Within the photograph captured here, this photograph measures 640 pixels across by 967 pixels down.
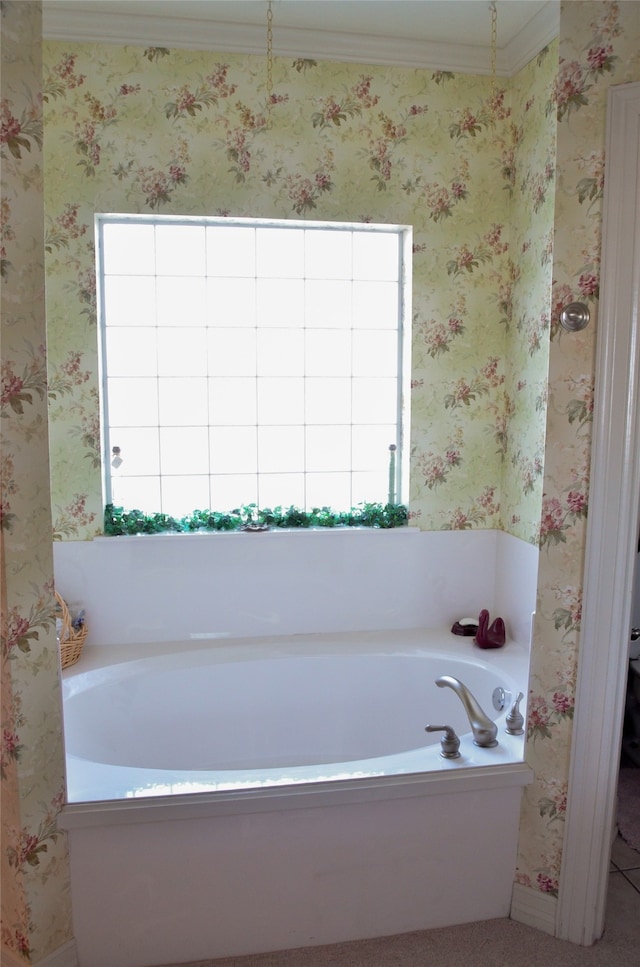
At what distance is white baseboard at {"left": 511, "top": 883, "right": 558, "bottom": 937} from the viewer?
198cm

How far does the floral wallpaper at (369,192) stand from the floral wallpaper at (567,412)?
2.94 ft

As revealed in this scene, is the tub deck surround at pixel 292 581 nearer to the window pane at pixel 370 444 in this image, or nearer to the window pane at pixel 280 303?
the window pane at pixel 370 444

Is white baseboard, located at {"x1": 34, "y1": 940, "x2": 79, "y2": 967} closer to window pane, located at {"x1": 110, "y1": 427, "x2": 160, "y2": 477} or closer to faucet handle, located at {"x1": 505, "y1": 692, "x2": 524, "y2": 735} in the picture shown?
faucet handle, located at {"x1": 505, "y1": 692, "x2": 524, "y2": 735}

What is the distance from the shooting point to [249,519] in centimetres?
301

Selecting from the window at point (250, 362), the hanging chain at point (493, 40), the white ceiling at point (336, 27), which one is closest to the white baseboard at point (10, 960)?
the window at point (250, 362)

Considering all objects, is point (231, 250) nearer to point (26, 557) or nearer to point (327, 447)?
point (327, 447)

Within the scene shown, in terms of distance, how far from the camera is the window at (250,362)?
296cm

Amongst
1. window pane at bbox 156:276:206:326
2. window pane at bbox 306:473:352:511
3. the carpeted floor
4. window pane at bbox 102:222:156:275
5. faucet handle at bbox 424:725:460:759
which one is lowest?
the carpeted floor

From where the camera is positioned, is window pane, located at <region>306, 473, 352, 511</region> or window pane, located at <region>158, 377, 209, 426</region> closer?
window pane, located at <region>158, 377, 209, 426</region>

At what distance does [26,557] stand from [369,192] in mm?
2058

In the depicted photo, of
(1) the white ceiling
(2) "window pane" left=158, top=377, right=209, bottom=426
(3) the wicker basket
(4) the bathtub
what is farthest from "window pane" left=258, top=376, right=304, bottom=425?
(4) the bathtub

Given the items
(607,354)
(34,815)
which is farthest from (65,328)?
(607,354)

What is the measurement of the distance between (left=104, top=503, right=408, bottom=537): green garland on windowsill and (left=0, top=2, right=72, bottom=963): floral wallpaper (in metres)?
1.19

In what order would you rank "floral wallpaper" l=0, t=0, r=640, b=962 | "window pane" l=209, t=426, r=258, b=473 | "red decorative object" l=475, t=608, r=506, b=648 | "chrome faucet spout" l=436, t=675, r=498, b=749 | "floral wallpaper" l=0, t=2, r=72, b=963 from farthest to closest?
1. "window pane" l=209, t=426, r=258, b=473
2. "red decorative object" l=475, t=608, r=506, b=648
3. "chrome faucet spout" l=436, t=675, r=498, b=749
4. "floral wallpaper" l=0, t=0, r=640, b=962
5. "floral wallpaper" l=0, t=2, r=72, b=963
